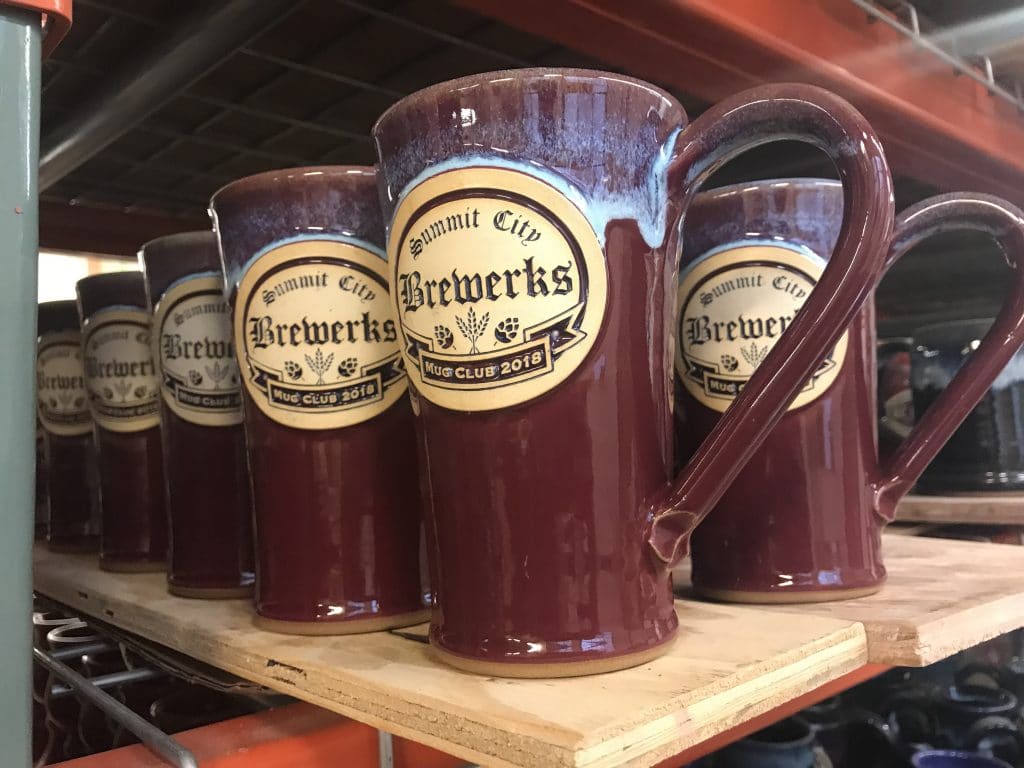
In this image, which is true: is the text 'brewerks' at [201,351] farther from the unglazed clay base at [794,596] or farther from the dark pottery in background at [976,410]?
the dark pottery in background at [976,410]

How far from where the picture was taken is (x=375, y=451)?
1.51 ft

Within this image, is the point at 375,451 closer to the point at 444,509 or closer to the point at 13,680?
the point at 444,509

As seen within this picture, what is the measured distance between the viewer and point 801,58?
655mm

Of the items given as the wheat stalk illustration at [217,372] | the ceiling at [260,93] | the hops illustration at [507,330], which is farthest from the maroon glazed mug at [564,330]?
the ceiling at [260,93]

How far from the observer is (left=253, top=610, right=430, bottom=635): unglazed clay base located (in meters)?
0.46

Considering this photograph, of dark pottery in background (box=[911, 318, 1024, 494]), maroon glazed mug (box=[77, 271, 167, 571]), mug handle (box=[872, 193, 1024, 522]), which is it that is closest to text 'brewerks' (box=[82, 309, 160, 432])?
maroon glazed mug (box=[77, 271, 167, 571])

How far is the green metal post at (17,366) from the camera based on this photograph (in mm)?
297

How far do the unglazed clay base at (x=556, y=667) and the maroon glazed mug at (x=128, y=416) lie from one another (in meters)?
0.39

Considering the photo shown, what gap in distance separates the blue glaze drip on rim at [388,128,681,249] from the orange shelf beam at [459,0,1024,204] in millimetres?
238

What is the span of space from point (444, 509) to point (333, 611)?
116 mm

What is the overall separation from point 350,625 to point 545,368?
0.19 m

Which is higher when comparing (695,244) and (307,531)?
(695,244)

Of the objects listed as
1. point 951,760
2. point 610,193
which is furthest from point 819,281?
point 951,760

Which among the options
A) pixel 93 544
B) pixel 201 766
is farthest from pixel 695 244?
pixel 93 544
